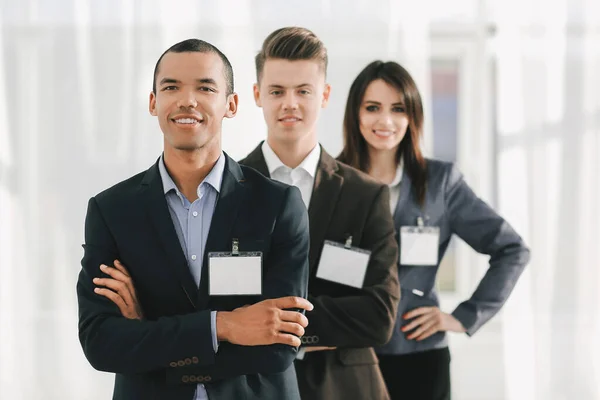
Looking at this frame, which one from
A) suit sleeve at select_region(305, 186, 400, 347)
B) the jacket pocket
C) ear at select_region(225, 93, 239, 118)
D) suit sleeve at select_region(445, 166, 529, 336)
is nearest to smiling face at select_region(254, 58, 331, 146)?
suit sleeve at select_region(305, 186, 400, 347)

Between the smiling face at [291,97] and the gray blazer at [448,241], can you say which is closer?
the smiling face at [291,97]

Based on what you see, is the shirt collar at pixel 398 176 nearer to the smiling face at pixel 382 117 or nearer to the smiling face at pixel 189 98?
the smiling face at pixel 382 117

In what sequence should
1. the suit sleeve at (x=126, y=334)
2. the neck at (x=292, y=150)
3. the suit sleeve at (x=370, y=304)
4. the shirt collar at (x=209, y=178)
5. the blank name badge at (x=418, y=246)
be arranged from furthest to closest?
the blank name badge at (x=418, y=246), the neck at (x=292, y=150), the suit sleeve at (x=370, y=304), the shirt collar at (x=209, y=178), the suit sleeve at (x=126, y=334)

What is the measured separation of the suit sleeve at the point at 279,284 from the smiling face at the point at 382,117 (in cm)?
105

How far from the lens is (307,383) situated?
7.60 feet

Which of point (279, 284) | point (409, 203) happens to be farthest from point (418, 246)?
point (279, 284)

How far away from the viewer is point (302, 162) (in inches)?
91.9

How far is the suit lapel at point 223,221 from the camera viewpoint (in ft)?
5.72

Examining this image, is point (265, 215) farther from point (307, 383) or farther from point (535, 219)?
point (535, 219)

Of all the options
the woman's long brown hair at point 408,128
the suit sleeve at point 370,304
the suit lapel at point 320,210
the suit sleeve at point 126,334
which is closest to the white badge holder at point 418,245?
the woman's long brown hair at point 408,128

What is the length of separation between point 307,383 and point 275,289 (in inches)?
24.1

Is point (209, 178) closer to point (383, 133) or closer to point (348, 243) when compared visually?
point (348, 243)

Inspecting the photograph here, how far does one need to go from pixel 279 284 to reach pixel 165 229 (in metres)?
0.28

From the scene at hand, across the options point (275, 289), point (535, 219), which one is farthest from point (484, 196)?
point (275, 289)
